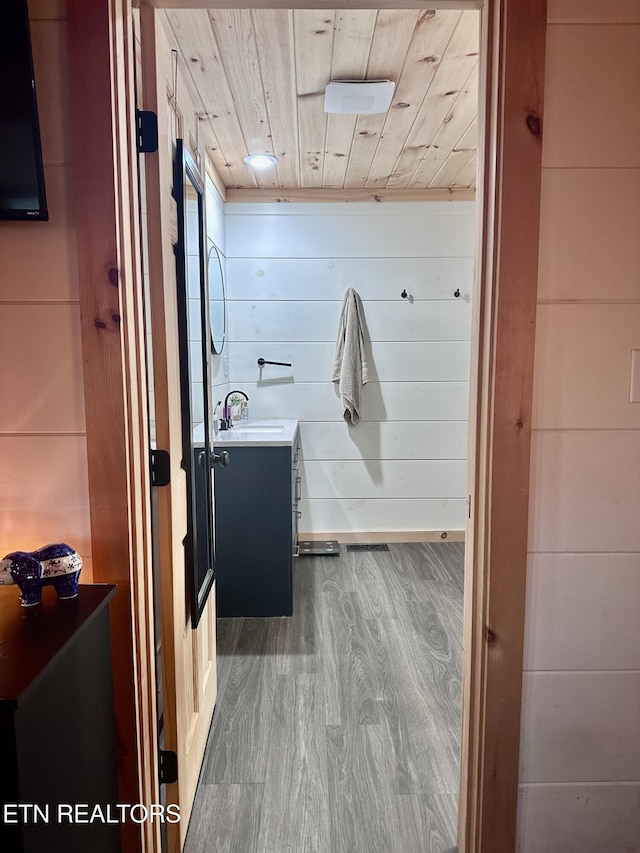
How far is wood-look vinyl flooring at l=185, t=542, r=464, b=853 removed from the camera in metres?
1.60

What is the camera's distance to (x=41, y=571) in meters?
0.99

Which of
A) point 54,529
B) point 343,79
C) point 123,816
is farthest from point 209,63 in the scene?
point 123,816

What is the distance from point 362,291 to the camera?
12.7 feet

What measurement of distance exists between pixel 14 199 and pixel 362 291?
2.99 m

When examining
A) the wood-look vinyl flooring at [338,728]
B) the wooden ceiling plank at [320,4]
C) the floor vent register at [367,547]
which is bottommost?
the wood-look vinyl flooring at [338,728]

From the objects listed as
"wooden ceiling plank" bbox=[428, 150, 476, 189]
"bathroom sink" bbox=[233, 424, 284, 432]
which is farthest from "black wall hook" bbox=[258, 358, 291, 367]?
"wooden ceiling plank" bbox=[428, 150, 476, 189]

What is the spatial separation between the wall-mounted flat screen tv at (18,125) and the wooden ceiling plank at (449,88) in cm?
138

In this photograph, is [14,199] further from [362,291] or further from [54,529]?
[362,291]

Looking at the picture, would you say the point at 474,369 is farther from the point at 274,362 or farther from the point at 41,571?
the point at 274,362

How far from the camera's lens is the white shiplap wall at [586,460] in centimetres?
117

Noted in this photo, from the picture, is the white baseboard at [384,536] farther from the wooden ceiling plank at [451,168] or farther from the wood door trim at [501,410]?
the wood door trim at [501,410]

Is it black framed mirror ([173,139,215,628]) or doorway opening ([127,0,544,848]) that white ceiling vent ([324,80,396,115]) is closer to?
black framed mirror ([173,139,215,628])

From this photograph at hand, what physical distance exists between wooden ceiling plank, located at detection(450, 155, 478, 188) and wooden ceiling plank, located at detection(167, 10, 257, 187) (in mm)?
1363

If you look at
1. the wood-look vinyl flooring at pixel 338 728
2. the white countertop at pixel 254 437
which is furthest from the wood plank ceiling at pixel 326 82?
the wood-look vinyl flooring at pixel 338 728
